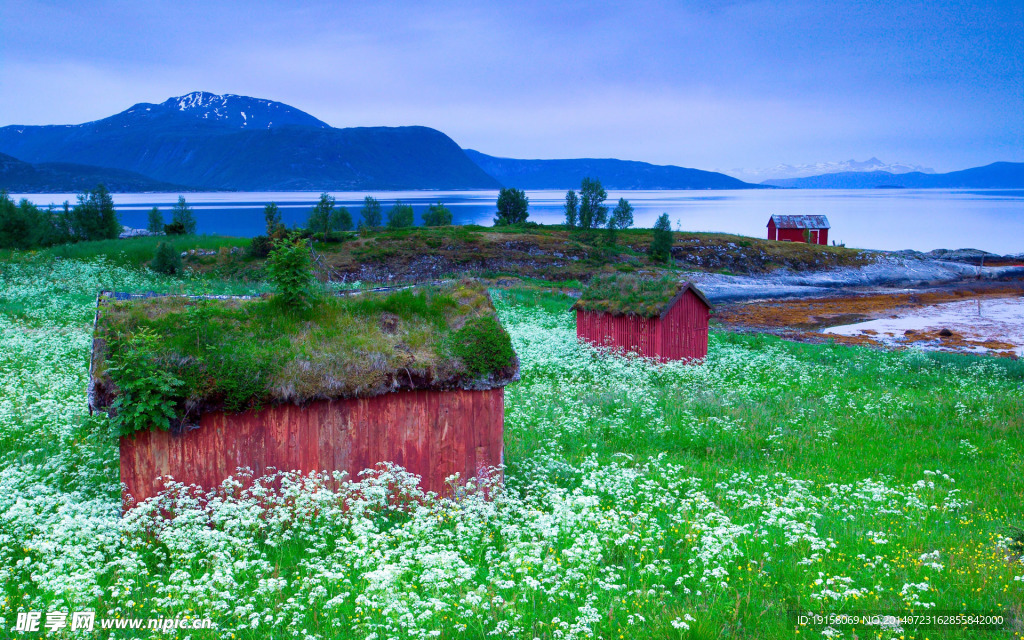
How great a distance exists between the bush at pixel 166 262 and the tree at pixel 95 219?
1112 inches

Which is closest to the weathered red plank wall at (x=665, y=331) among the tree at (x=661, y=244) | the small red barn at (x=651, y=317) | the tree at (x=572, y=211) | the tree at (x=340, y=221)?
the small red barn at (x=651, y=317)

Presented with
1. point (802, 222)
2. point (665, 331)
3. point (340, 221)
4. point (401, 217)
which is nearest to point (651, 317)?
point (665, 331)

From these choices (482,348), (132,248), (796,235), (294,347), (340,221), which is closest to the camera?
(294,347)

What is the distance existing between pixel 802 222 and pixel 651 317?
77045mm

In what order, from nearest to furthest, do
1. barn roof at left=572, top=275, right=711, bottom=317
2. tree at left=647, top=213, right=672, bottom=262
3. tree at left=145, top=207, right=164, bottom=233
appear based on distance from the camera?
barn roof at left=572, top=275, right=711, bottom=317 < tree at left=647, top=213, right=672, bottom=262 < tree at left=145, top=207, right=164, bottom=233

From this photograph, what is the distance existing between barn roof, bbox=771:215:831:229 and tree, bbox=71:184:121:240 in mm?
86117

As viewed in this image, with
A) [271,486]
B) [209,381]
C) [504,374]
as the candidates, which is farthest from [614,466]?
[209,381]

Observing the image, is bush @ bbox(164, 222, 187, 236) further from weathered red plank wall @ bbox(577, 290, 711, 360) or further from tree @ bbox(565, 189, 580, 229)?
weathered red plank wall @ bbox(577, 290, 711, 360)

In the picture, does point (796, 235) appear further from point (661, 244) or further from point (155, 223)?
point (155, 223)

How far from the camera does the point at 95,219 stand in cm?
6706

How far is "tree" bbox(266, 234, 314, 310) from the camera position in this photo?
9.52 metres

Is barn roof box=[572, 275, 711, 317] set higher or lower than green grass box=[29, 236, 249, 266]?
lower

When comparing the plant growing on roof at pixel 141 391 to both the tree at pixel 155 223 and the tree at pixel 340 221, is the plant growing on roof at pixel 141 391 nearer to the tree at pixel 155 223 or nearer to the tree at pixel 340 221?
the tree at pixel 155 223

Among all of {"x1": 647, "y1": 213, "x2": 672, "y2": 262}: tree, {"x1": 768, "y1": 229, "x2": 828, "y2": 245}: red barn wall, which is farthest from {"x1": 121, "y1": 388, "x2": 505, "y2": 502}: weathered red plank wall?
{"x1": 768, "y1": 229, "x2": 828, "y2": 245}: red barn wall
